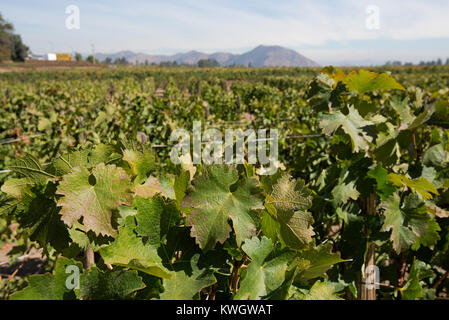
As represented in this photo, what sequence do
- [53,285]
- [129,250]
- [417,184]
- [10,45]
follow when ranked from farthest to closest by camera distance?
[10,45]
[417,184]
[129,250]
[53,285]

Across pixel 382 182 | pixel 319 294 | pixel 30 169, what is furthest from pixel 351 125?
pixel 30 169

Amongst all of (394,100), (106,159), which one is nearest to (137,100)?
(394,100)

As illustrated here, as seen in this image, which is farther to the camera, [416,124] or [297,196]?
[416,124]

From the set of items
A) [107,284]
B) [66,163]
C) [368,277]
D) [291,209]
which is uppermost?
[66,163]

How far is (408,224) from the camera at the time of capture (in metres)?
1.69

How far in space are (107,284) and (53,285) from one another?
0.35ft

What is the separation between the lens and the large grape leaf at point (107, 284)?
0.69m

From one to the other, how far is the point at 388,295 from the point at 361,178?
0.82 meters

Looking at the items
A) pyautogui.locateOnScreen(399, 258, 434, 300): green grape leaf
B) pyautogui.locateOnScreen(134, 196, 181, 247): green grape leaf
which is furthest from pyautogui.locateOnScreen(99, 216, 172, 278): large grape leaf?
pyautogui.locateOnScreen(399, 258, 434, 300): green grape leaf

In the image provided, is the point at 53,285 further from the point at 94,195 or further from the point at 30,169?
the point at 30,169

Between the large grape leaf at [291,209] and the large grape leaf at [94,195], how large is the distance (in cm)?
38

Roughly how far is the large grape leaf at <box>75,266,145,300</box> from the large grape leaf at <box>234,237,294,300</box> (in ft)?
0.78

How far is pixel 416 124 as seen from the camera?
5.91 ft

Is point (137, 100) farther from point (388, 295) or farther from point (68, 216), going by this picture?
point (68, 216)
